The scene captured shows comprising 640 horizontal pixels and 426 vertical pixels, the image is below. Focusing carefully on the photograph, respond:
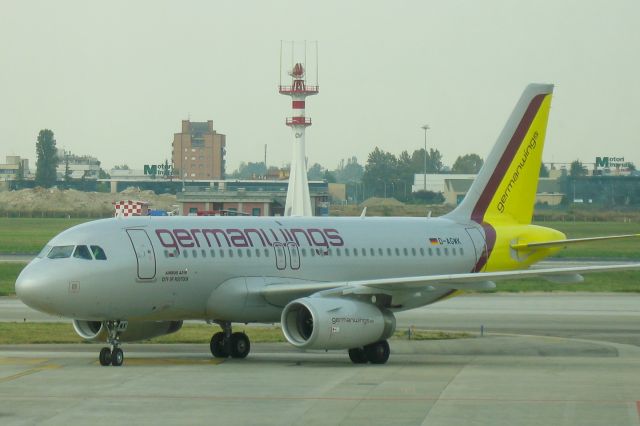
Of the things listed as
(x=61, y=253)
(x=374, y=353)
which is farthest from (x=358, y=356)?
(x=61, y=253)

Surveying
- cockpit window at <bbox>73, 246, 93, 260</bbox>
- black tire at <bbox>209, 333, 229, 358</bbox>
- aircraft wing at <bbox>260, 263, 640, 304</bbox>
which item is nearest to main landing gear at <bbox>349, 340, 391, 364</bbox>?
aircraft wing at <bbox>260, 263, 640, 304</bbox>

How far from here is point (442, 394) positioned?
1054 inches

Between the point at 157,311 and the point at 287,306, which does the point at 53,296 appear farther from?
the point at 287,306

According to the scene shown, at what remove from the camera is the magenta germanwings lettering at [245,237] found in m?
34.2

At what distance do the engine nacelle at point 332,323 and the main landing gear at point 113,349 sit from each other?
425cm

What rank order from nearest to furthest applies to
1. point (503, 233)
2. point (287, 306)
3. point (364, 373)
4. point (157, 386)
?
1. point (157, 386)
2. point (364, 373)
3. point (287, 306)
4. point (503, 233)

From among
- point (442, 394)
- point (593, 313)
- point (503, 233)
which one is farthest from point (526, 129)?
point (442, 394)

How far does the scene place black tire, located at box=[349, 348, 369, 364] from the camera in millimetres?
34516

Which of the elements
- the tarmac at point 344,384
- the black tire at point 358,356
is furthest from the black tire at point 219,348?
the black tire at point 358,356

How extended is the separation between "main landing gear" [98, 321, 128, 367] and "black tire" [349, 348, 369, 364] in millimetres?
6182

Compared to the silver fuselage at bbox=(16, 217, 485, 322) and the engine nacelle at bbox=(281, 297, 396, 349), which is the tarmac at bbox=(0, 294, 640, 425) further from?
the silver fuselage at bbox=(16, 217, 485, 322)

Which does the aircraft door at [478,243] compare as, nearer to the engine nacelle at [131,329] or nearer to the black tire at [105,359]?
the engine nacelle at [131,329]

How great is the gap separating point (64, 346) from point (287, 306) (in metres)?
8.74

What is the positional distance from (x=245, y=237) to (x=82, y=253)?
5.10 meters
